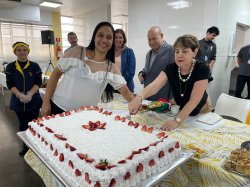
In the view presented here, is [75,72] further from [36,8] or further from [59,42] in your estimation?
[59,42]

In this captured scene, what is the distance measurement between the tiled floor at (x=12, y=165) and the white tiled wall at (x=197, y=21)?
3.29m

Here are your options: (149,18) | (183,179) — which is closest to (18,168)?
(183,179)

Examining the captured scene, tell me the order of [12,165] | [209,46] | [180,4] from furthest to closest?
[180,4], [209,46], [12,165]

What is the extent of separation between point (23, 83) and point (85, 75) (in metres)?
1.32

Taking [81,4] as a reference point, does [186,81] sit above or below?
below

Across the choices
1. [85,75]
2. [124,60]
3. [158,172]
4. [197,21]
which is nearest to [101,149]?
[158,172]

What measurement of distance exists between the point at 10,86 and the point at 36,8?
487 centimetres

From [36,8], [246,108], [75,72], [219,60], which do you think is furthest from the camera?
[36,8]

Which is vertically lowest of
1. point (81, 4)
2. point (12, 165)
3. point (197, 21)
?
point (12, 165)

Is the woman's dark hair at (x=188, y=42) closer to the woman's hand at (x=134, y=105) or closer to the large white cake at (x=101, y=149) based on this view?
the woman's hand at (x=134, y=105)

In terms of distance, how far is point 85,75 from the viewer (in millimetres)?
1504

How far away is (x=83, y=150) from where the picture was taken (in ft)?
2.93

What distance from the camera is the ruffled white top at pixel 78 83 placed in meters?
1.51

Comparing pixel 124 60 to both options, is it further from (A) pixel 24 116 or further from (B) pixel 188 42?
(A) pixel 24 116
